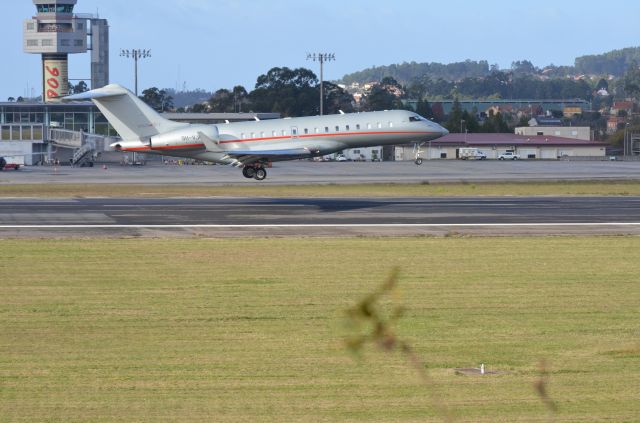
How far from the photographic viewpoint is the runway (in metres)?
36.0

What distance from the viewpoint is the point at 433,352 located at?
17.8 m

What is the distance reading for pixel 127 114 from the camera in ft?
178

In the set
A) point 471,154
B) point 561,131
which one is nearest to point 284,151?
point 471,154

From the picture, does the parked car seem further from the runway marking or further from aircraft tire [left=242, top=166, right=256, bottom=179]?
the runway marking

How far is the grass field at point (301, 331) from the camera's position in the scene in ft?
47.7

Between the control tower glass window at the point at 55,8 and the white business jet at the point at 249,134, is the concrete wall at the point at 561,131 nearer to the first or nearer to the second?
the control tower glass window at the point at 55,8

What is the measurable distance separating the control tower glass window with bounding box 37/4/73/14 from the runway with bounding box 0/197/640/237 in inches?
5392

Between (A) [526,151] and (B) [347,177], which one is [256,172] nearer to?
(B) [347,177]

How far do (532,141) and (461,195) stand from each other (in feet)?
297

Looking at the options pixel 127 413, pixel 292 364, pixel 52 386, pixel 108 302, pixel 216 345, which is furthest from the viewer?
pixel 108 302

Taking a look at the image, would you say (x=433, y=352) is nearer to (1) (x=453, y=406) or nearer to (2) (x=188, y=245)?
(1) (x=453, y=406)

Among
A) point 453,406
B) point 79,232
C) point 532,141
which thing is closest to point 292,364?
point 453,406

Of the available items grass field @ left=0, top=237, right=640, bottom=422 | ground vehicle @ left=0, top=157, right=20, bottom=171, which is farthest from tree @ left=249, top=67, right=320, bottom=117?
grass field @ left=0, top=237, right=640, bottom=422

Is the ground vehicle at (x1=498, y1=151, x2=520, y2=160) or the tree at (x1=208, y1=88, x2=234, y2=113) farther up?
the tree at (x1=208, y1=88, x2=234, y2=113)
